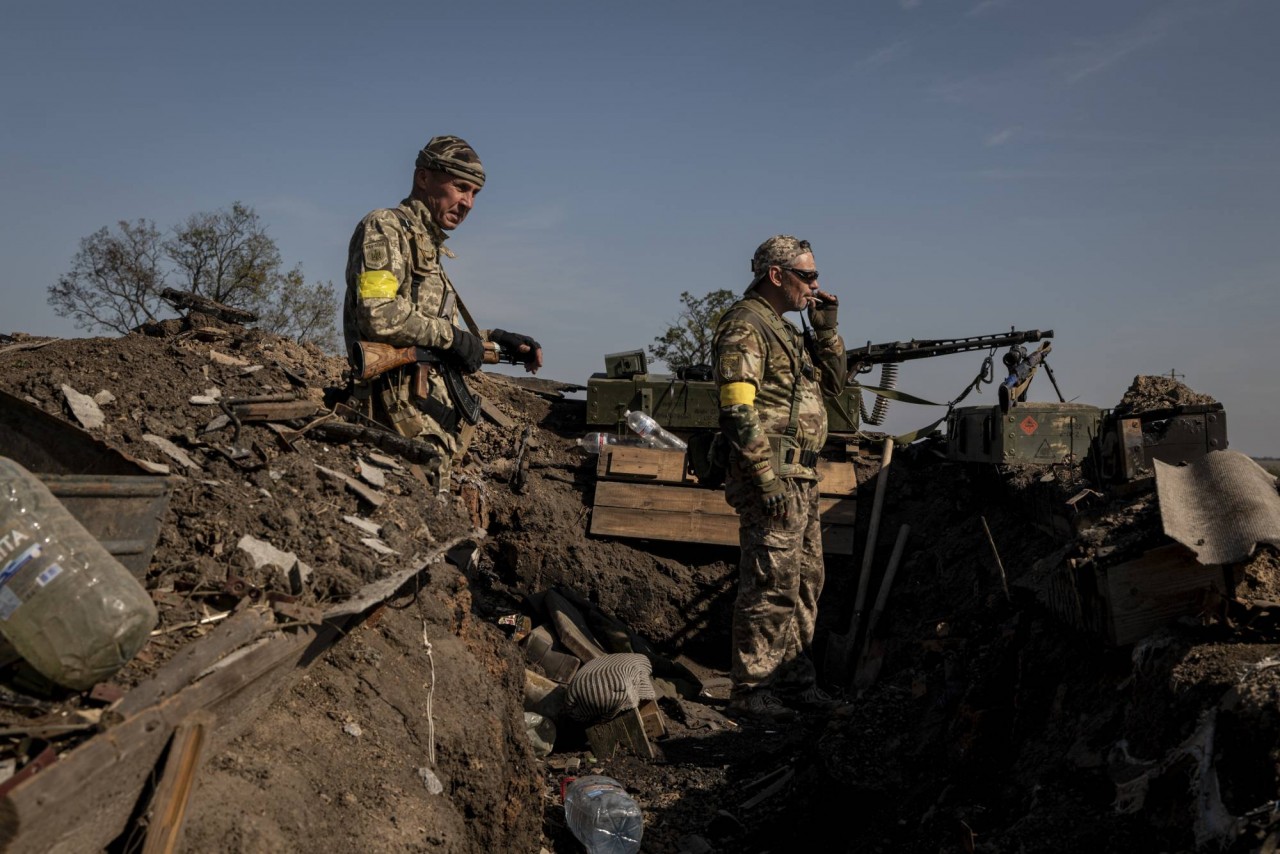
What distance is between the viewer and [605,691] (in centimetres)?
605

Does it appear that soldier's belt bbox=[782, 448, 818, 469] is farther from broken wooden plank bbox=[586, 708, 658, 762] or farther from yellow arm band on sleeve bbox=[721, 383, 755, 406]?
broken wooden plank bbox=[586, 708, 658, 762]

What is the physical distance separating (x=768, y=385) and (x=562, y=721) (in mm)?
2295

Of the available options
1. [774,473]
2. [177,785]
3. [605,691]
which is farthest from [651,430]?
[177,785]

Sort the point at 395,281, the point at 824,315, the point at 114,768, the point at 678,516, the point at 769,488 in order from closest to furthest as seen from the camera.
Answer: the point at 114,768, the point at 395,281, the point at 769,488, the point at 824,315, the point at 678,516

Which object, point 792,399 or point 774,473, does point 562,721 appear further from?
point 792,399

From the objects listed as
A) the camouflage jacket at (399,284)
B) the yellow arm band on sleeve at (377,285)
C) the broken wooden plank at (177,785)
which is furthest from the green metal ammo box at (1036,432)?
the broken wooden plank at (177,785)

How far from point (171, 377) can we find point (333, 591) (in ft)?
Result: 5.50

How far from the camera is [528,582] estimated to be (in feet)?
28.1

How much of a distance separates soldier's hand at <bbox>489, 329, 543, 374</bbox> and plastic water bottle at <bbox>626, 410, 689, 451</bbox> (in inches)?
185

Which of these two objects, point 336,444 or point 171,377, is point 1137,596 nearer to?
point 336,444

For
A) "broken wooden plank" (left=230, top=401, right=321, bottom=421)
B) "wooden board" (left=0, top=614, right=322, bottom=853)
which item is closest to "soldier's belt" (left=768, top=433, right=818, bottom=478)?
"broken wooden plank" (left=230, top=401, right=321, bottom=421)

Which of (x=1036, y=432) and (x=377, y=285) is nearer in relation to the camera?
(x=377, y=285)

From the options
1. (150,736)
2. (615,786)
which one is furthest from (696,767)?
(150,736)

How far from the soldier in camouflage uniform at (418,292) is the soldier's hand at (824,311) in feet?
7.13
